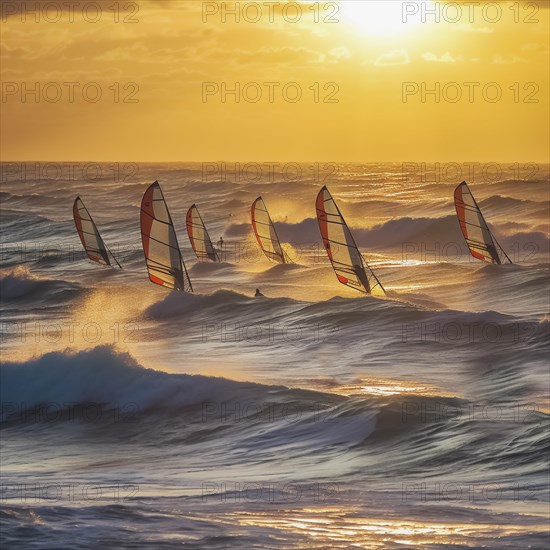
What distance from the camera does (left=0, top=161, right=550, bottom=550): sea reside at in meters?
11.0

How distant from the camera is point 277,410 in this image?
17250 millimetres

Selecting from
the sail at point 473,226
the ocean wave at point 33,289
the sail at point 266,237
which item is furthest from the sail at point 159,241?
the sail at point 266,237

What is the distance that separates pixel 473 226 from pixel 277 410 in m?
20.4

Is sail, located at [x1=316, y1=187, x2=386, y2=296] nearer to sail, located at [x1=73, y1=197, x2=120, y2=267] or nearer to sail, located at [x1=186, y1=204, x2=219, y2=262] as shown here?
sail, located at [x1=186, y1=204, x2=219, y2=262]

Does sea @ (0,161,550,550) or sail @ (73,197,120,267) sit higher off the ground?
sail @ (73,197,120,267)

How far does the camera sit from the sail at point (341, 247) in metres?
29.5

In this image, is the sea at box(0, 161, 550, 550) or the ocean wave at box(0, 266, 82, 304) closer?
the sea at box(0, 161, 550, 550)

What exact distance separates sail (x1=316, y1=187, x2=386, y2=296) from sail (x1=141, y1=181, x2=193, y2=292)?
3765 mm

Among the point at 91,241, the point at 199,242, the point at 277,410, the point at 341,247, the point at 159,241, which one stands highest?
the point at 159,241

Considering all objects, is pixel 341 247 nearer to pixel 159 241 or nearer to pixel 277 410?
pixel 159 241

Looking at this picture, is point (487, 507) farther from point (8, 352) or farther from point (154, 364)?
point (8, 352)

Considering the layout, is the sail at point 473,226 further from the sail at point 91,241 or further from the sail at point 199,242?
the sail at point 91,241

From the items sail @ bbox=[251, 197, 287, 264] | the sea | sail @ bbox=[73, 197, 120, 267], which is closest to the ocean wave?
the sea

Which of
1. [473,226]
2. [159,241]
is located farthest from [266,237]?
[159,241]
